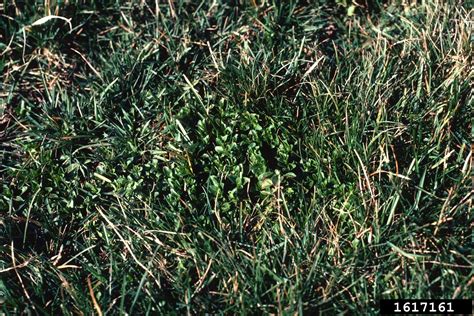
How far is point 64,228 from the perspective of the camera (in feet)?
9.82

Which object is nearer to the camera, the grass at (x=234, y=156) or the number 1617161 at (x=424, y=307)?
the number 1617161 at (x=424, y=307)

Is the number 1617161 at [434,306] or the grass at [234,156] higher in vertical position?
the grass at [234,156]

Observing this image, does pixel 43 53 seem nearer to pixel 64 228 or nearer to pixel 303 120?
pixel 64 228

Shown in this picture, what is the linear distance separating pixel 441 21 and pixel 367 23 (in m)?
A: 0.39

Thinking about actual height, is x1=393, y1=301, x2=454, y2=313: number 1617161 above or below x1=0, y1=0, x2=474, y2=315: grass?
below

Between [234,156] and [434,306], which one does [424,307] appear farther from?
[234,156]

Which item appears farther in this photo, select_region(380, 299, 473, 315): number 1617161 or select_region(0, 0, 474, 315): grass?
select_region(0, 0, 474, 315): grass

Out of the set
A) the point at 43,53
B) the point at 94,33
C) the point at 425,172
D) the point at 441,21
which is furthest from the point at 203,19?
the point at 425,172

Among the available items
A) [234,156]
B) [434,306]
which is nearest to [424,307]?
[434,306]

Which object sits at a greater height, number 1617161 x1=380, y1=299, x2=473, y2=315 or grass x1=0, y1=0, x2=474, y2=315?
grass x1=0, y1=0, x2=474, y2=315

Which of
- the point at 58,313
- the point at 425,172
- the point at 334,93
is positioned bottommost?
the point at 58,313

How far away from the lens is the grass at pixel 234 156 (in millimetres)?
2658

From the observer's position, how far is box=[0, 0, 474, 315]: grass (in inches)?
105

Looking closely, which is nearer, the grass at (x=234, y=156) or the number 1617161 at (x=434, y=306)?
the number 1617161 at (x=434, y=306)
